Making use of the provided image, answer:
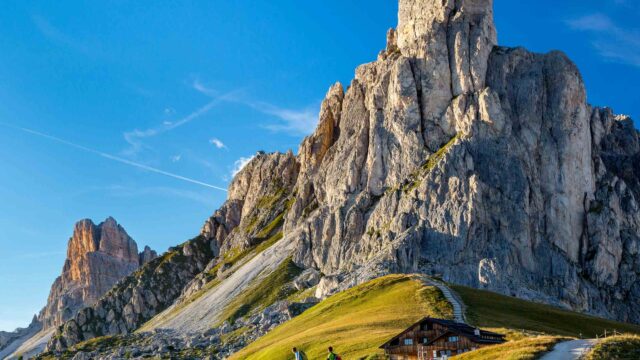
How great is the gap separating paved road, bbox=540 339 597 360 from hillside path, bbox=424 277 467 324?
45.5 m

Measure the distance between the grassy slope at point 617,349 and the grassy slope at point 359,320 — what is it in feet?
102

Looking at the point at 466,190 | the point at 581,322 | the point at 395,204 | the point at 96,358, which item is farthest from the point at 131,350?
the point at 581,322

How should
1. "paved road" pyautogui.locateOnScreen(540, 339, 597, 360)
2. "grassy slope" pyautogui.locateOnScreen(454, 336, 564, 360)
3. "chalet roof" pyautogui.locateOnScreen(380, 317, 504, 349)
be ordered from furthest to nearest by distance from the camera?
1. "chalet roof" pyautogui.locateOnScreen(380, 317, 504, 349)
2. "grassy slope" pyautogui.locateOnScreen(454, 336, 564, 360)
3. "paved road" pyautogui.locateOnScreen(540, 339, 597, 360)

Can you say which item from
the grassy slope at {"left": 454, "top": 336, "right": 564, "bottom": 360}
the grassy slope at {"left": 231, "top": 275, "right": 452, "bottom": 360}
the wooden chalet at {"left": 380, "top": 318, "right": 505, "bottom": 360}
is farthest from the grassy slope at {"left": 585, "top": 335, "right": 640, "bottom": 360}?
the grassy slope at {"left": 231, "top": 275, "right": 452, "bottom": 360}

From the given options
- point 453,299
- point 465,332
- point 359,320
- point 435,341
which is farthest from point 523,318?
point 435,341

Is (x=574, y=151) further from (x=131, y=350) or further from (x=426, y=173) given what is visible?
(x=131, y=350)

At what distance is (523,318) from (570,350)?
2500 inches

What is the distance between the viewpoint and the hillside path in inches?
3728

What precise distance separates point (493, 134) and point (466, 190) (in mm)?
21203

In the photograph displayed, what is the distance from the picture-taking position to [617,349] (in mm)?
40562

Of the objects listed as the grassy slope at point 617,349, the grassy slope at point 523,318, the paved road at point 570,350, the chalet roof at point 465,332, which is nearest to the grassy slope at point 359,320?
the chalet roof at point 465,332

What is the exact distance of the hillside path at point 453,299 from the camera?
311 feet

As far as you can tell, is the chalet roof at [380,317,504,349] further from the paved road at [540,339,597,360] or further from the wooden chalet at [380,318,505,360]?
the paved road at [540,339,597,360]

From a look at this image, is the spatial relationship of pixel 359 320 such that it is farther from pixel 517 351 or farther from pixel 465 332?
pixel 517 351
